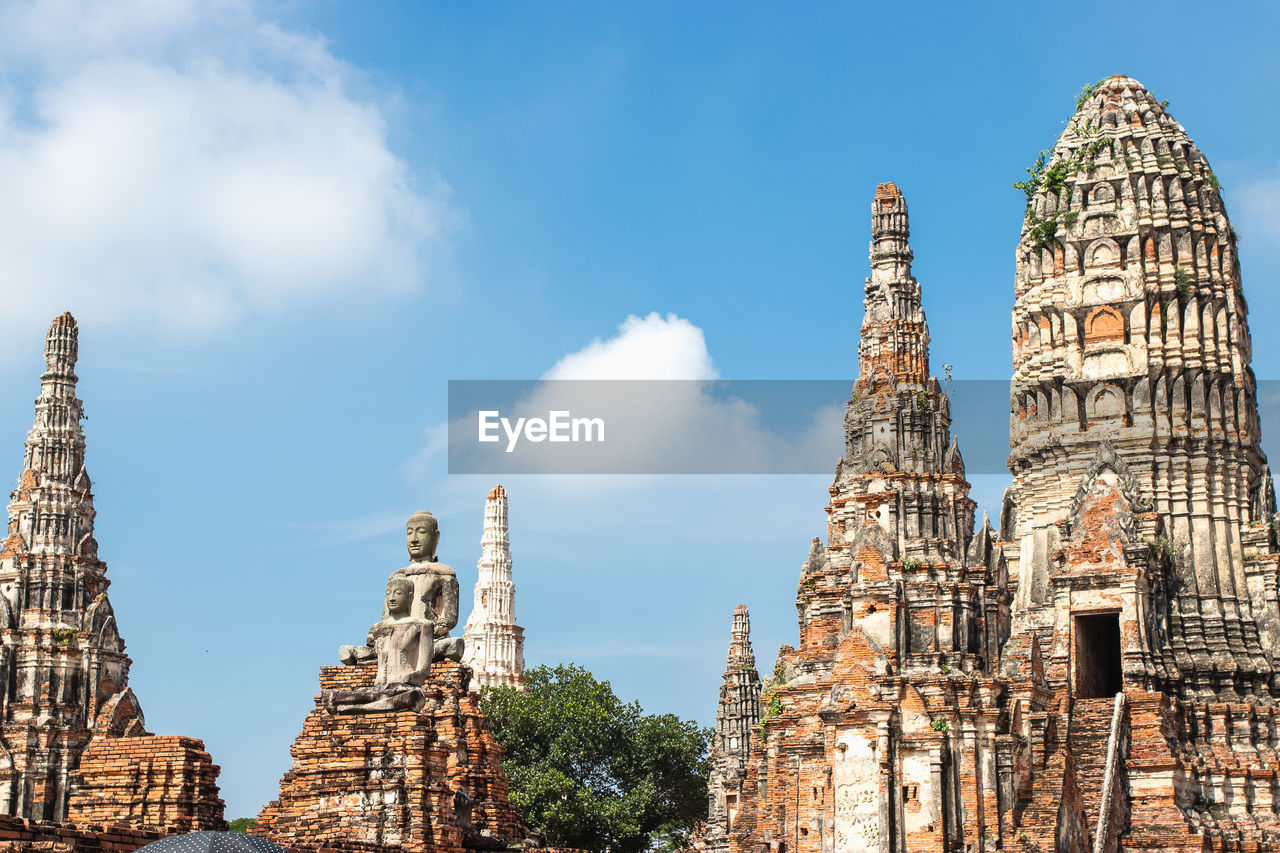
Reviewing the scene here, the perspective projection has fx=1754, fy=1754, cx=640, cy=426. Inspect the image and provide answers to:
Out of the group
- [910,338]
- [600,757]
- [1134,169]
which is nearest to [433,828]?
[910,338]

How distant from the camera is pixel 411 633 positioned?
16469mm

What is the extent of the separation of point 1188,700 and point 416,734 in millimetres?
26376

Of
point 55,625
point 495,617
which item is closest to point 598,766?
point 55,625

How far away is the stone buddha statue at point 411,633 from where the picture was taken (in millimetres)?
16406

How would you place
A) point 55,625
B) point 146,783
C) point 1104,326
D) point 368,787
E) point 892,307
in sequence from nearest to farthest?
point 368,787
point 146,783
point 892,307
point 1104,326
point 55,625

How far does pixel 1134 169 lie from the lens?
43.1m

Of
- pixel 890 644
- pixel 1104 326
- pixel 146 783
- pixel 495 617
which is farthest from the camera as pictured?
pixel 495 617

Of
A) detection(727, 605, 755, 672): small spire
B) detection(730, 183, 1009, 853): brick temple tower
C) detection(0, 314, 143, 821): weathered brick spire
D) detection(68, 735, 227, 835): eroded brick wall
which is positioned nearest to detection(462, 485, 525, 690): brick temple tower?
detection(727, 605, 755, 672): small spire

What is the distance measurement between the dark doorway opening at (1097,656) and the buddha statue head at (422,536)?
23897 millimetres

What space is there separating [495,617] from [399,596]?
236ft

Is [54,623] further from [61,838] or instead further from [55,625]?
[61,838]

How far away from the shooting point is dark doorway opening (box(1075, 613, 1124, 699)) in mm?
38312

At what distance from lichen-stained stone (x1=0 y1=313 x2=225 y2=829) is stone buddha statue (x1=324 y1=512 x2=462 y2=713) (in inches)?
1092

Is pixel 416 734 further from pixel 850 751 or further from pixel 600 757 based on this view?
pixel 600 757
